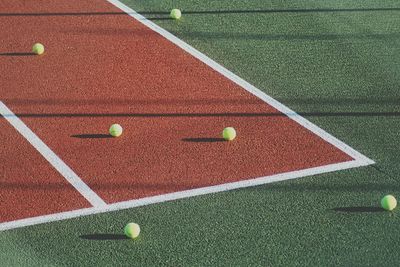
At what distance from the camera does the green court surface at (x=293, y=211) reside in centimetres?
739

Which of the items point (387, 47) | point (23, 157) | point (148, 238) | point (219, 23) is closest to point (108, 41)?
point (219, 23)

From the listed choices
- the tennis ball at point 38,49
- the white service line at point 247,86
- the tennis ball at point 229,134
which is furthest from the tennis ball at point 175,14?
the tennis ball at point 229,134

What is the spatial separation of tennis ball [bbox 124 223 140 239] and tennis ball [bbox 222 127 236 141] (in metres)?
1.98

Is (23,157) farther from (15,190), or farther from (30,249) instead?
(30,249)

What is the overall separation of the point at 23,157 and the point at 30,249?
170 centimetres

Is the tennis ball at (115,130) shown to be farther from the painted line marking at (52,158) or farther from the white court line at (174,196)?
the white court line at (174,196)

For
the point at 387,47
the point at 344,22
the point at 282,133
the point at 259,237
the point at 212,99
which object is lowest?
the point at 259,237

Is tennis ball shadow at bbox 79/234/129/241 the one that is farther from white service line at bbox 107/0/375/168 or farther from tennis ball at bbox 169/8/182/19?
tennis ball at bbox 169/8/182/19

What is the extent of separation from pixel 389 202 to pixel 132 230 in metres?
2.54

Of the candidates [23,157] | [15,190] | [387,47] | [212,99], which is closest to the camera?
[15,190]

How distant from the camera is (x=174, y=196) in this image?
8242 mm

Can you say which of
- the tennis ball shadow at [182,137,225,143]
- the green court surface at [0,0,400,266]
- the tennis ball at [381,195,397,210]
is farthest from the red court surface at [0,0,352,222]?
the tennis ball at [381,195,397,210]

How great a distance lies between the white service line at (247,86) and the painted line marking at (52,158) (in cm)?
273

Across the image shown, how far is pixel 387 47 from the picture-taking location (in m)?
11.4
